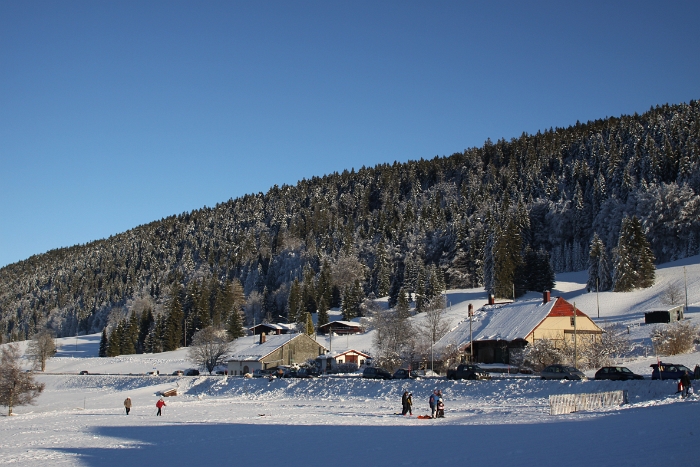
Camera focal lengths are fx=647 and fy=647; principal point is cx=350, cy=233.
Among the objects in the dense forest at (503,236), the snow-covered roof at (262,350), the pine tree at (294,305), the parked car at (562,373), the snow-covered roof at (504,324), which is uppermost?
the dense forest at (503,236)

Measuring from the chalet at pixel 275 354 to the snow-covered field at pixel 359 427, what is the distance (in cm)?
1598

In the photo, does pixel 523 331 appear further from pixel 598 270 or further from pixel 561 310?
pixel 598 270

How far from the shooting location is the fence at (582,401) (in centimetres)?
2775

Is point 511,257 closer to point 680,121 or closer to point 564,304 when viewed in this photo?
point 564,304

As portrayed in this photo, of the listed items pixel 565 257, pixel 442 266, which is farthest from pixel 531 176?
pixel 442 266

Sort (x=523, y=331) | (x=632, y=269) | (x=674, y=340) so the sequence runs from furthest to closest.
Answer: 1. (x=632, y=269)
2. (x=523, y=331)
3. (x=674, y=340)

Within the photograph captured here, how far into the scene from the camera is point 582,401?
2862 centimetres

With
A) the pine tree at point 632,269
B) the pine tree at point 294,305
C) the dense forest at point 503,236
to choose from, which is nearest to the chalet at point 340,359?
the dense forest at point 503,236

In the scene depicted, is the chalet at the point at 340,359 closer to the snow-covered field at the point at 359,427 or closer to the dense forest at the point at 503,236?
the snow-covered field at the point at 359,427

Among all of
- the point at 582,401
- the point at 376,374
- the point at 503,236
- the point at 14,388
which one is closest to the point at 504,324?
the point at 376,374

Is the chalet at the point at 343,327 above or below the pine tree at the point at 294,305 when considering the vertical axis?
below

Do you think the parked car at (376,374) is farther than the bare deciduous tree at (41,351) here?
No

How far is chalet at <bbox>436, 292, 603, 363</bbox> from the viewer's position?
5969 centimetres

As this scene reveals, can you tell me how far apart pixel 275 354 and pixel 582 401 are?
2118 inches
